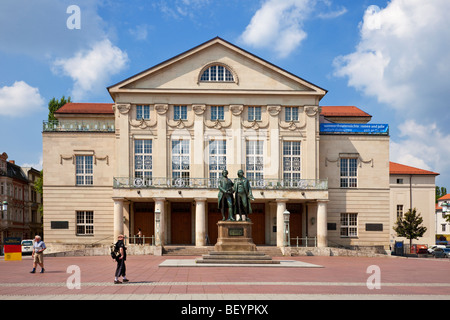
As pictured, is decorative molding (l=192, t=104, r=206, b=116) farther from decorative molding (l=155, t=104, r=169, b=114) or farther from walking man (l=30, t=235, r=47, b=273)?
walking man (l=30, t=235, r=47, b=273)

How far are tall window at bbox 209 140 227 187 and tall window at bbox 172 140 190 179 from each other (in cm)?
205

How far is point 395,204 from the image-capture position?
66000mm

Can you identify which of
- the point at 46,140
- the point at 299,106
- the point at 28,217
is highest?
the point at 299,106

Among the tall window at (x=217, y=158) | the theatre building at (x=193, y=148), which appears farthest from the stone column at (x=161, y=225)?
the tall window at (x=217, y=158)

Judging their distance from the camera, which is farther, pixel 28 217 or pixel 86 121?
pixel 28 217

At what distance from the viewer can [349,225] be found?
47594mm

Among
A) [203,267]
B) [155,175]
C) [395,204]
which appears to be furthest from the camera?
[395,204]

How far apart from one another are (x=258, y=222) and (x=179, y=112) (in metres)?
12.2

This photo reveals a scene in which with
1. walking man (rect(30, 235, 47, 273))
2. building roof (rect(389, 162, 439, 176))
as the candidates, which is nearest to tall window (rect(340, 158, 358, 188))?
building roof (rect(389, 162, 439, 176))

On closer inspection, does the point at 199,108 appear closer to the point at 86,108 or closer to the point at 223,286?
the point at 86,108

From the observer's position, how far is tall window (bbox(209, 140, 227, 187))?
45.2 m

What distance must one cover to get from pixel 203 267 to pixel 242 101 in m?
23.6
